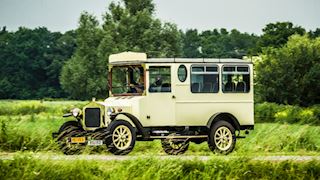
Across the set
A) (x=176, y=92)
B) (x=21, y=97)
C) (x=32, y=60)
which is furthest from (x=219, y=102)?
(x=32, y=60)

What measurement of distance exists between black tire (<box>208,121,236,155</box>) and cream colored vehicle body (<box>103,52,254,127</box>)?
1.30 feet

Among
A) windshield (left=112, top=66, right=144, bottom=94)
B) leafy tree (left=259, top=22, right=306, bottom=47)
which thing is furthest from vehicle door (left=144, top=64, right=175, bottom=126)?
leafy tree (left=259, top=22, right=306, bottom=47)

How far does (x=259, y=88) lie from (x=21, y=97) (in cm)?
3920

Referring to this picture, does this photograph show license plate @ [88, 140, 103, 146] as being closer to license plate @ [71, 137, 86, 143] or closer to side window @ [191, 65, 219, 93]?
license plate @ [71, 137, 86, 143]

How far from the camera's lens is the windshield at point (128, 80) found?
929 inches

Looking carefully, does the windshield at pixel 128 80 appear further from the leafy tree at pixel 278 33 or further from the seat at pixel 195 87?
the leafy tree at pixel 278 33

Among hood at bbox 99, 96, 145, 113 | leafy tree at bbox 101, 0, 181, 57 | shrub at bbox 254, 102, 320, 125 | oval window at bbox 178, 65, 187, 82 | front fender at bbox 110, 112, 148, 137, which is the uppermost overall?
leafy tree at bbox 101, 0, 181, 57

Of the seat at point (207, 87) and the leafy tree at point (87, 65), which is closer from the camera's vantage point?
the seat at point (207, 87)

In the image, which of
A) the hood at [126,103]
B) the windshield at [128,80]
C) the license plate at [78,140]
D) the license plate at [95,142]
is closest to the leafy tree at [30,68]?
the windshield at [128,80]

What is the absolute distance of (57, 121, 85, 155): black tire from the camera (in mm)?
21953

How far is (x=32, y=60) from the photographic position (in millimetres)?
110562

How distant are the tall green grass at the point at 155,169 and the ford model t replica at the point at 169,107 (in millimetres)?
3950

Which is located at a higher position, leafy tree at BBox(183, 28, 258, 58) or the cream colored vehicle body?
leafy tree at BBox(183, 28, 258, 58)

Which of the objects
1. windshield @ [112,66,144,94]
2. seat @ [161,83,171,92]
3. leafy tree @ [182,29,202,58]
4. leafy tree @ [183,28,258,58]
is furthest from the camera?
leafy tree @ [182,29,202,58]
